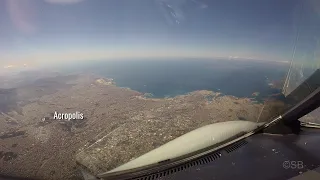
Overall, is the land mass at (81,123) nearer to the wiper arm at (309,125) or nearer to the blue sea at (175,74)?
the blue sea at (175,74)

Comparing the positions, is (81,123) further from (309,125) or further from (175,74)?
(309,125)

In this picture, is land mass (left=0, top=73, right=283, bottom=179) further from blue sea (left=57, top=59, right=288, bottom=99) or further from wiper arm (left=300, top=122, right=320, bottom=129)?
wiper arm (left=300, top=122, right=320, bottom=129)

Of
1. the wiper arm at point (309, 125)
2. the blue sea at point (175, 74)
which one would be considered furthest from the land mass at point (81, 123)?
the wiper arm at point (309, 125)

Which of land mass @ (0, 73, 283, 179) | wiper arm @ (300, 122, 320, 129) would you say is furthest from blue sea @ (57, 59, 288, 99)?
wiper arm @ (300, 122, 320, 129)

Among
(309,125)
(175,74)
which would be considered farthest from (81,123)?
(309,125)

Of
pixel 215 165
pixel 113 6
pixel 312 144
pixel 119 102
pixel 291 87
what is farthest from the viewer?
pixel 312 144

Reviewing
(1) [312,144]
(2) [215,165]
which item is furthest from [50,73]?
(1) [312,144]

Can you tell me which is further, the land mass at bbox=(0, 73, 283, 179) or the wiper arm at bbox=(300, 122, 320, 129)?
the wiper arm at bbox=(300, 122, 320, 129)

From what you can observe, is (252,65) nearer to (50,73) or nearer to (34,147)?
(50,73)
